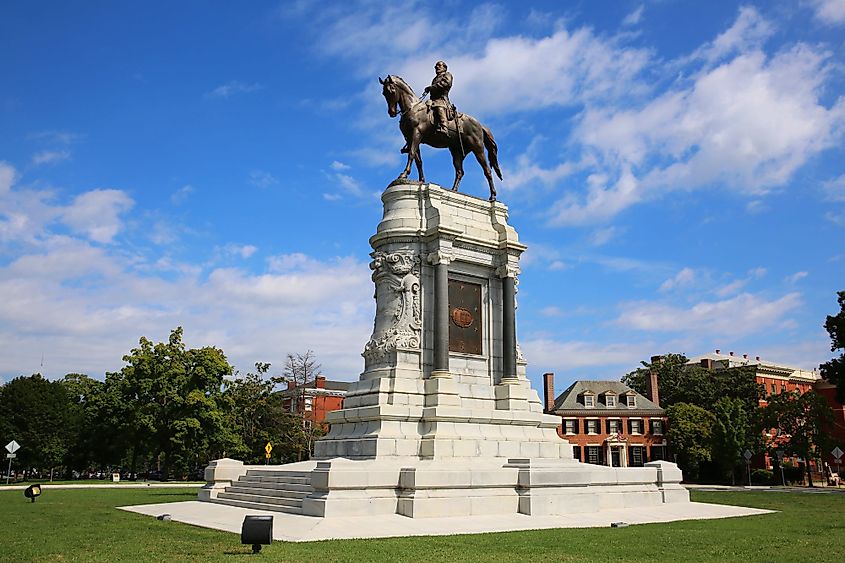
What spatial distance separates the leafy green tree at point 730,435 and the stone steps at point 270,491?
49.4 m

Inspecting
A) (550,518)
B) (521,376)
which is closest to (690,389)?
(521,376)

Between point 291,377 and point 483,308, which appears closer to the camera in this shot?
point 483,308

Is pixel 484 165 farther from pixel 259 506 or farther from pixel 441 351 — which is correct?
pixel 259 506

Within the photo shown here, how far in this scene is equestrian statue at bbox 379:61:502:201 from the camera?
28.3 m

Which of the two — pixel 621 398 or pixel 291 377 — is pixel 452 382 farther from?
pixel 621 398

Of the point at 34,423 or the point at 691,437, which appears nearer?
the point at 34,423

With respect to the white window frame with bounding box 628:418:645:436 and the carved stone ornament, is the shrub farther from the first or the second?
the carved stone ornament

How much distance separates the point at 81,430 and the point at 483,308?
51490mm

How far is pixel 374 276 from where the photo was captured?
1064 inches

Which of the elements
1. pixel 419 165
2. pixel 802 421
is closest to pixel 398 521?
pixel 419 165

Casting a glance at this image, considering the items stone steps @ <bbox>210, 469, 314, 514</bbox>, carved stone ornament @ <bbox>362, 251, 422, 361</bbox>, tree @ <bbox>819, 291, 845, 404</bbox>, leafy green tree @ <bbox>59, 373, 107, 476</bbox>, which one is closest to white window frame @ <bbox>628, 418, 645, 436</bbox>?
tree @ <bbox>819, 291, 845, 404</bbox>

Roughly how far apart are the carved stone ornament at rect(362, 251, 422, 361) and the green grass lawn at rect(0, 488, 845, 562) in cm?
937

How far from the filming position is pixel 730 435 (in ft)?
208

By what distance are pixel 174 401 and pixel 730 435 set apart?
148 ft
